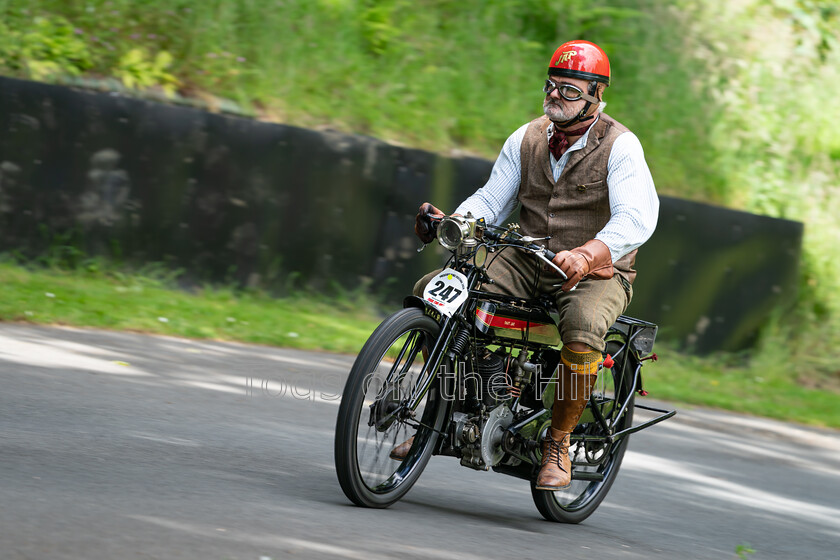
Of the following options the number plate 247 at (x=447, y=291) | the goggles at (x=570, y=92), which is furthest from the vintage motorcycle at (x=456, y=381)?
the goggles at (x=570, y=92)

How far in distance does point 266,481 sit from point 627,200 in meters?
2.06

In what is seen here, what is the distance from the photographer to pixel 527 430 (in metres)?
4.92

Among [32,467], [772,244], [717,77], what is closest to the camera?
[32,467]

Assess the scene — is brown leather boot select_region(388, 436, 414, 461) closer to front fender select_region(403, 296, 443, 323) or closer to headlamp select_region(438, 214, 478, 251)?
front fender select_region(403, 296, 443, 323)

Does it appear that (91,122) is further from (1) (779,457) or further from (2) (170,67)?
(1) (779,457)

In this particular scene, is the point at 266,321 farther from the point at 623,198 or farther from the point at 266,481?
the point at 623,198

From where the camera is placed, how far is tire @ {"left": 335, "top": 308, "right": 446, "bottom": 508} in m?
4.29

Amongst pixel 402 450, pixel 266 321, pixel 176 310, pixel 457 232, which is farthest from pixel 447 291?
pixel 266 321

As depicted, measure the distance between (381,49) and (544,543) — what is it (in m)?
9.08

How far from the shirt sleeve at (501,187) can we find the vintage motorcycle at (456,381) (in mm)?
290

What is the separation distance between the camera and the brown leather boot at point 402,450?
186 inches

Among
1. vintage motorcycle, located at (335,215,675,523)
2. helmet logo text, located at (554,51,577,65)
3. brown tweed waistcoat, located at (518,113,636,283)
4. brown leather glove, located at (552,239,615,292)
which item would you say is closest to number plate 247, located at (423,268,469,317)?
vintage motorcycle, located at (335,215,675,523)

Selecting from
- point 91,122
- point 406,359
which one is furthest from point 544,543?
point 91,122

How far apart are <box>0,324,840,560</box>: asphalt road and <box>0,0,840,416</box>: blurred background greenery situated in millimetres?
3666
